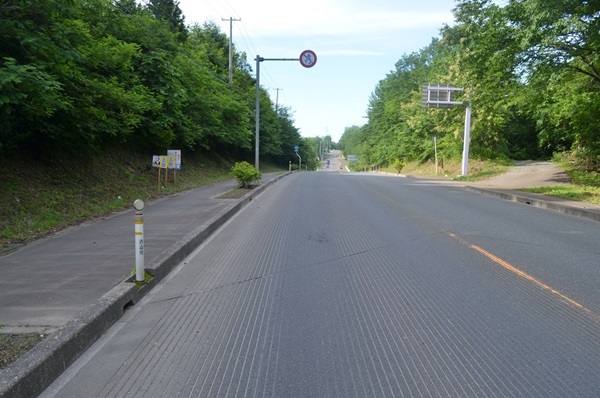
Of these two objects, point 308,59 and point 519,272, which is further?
point 308,59

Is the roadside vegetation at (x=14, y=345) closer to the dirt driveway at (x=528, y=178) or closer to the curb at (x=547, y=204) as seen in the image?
the curb at (x=547, y=204)

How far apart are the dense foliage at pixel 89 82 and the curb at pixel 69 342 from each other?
429 centimetres

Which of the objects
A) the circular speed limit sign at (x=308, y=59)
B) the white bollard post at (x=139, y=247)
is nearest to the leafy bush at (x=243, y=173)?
the circular speed limit sign at (x=308, y=59)

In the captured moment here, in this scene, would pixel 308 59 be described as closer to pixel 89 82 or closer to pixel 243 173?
pixel 243 173

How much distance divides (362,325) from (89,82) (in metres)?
9.81

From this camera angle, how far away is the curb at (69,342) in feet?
10.3

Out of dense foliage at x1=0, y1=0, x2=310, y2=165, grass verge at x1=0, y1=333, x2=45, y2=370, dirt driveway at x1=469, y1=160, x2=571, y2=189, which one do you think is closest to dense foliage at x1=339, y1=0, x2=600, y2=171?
dirt driveway at x1=469, y1=160, x2=571, y2=189

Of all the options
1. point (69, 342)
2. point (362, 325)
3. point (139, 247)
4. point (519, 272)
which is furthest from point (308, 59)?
point (69, 342)

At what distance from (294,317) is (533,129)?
4371 cm

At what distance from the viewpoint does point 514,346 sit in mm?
3914

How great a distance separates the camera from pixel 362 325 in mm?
4410

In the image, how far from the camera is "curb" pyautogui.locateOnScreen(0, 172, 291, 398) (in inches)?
123

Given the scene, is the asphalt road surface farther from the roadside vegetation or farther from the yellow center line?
the roadside vegetation

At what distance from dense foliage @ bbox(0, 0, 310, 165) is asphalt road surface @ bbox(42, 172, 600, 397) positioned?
15.4 feet
